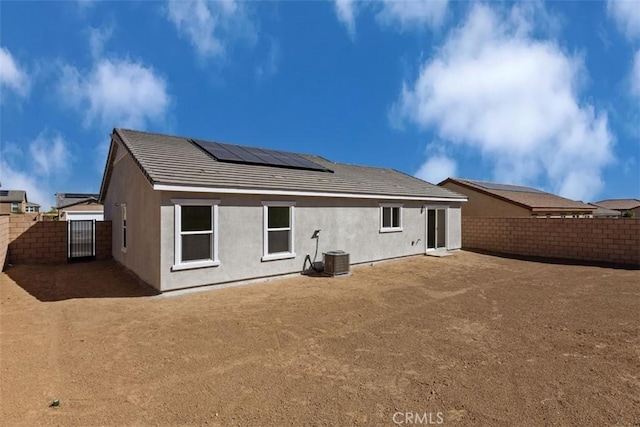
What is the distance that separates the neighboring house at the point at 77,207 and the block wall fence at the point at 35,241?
1153 cm

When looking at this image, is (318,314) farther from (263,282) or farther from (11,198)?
(11,198)

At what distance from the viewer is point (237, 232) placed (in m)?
9.51

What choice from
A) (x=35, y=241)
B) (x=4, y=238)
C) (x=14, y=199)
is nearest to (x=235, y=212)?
(x=4, y=238)

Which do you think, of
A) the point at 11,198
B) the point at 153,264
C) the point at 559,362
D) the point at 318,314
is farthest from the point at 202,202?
the point at 11,198

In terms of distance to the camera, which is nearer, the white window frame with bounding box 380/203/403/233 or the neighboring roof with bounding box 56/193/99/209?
the white window frame with bounding box 380/203/403/233

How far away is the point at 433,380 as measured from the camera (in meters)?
4.25

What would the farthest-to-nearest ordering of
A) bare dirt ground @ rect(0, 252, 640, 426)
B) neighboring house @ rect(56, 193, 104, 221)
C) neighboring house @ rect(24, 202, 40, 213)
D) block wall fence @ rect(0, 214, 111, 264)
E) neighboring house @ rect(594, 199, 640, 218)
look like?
neighboring house @ rect(24, 202, 40, 213), neighboring house @ rect(594, 199, 640, 218), neighboring house @ rect(56, 193, 104, 221), block wall fence @ rect(0, 214, 111, 264), bare dirt ground @ rect(0, 252, 640, 426)

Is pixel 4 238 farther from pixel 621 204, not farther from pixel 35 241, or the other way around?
pixel 621 204

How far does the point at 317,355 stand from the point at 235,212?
5.42 m

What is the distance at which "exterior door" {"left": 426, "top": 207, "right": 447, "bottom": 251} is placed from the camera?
16531 millimetres

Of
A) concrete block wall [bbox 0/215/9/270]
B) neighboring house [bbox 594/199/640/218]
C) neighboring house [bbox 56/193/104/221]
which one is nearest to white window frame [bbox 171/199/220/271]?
concrete block wall [bbox 0/215/9/270]

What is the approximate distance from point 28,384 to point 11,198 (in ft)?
186

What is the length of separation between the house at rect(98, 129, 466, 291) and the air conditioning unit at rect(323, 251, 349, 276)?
2.03ft

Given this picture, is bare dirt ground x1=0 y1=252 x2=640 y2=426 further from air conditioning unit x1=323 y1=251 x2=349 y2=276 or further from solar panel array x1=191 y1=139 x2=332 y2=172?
solar panel array x1=191 y1=139 x2=332 y2=172
